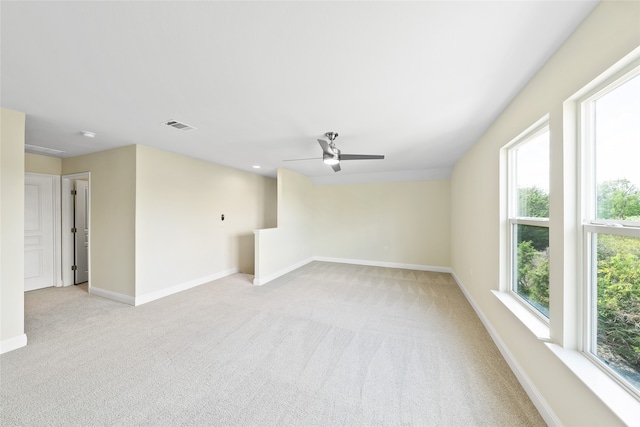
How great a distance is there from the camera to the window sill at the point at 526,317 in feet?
5.11

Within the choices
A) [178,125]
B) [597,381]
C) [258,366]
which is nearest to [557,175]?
[597,381]

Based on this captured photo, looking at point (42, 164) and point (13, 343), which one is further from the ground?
point (42, 164)

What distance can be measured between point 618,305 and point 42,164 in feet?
23.3

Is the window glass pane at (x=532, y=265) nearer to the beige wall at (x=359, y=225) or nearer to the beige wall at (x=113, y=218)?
the beige wall at (x=359, y=225)

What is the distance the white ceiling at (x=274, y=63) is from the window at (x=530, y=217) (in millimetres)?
487

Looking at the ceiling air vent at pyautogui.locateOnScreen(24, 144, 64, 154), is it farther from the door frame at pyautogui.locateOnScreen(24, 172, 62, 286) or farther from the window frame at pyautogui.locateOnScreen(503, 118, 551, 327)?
the window frame at pyautogui.locateOnScreen(503, 118, 551, 327)

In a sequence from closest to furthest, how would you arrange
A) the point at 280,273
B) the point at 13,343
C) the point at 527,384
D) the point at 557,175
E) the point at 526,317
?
1. the point at 557,175
2. the point at 527,384
3. the point at 526,317
4. the point at 13,343
5. the point at 280,273

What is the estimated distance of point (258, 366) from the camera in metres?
1.99

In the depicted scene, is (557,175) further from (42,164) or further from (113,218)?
(42,164)

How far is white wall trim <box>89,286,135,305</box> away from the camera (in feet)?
11.0

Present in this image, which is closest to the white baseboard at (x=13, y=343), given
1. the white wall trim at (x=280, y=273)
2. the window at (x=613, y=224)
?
the white wall trim at (x=280, y=273)

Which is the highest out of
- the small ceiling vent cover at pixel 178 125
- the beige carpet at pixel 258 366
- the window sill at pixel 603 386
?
the small ceiling vent cover at pixel 178 125

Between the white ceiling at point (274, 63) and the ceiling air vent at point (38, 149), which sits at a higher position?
the white ceiling at point (274, 63)

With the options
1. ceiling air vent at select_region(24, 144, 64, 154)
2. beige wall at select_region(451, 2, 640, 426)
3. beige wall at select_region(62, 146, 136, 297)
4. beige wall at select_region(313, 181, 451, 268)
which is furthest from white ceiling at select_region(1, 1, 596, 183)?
beige wall at select_region(313, 181, 451, 268)
